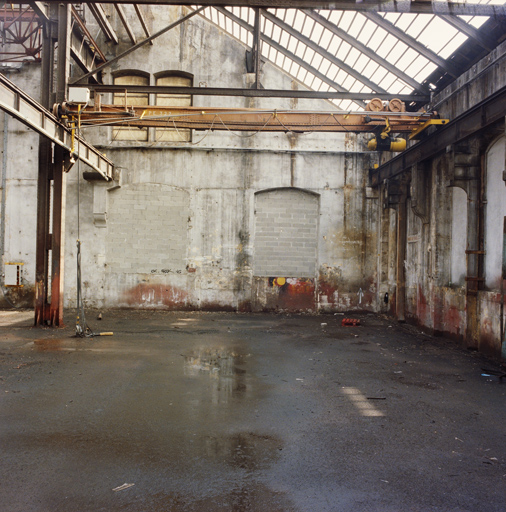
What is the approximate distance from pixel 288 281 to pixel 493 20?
9981 millimetres

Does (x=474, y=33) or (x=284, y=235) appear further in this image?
(x=284, y=235)

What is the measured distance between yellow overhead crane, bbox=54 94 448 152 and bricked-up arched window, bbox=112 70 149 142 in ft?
16.1

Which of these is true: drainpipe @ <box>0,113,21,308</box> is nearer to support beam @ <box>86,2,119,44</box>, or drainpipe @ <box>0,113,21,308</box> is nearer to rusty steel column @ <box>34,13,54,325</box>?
support beam @ <box>86,2,119,44</box>

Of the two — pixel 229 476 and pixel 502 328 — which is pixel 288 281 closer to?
pixel 502 328

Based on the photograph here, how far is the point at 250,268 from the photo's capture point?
1559 cm

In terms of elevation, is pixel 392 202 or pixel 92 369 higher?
pixel 392 202

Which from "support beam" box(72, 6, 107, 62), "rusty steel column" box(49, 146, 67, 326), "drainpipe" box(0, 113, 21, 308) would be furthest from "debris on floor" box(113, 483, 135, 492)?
"drainpipe" box(0, 113, 21, 308)

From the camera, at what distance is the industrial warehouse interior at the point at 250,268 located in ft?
12.7

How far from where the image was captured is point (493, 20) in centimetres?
827

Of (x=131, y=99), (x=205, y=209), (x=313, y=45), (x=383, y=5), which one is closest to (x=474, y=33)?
(x=383, y=5)

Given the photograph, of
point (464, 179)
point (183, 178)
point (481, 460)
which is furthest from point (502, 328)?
point (183, 178)

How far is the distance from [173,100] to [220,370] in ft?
39.3

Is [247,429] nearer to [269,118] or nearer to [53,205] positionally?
[269,118]

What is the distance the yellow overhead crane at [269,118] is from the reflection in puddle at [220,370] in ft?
19.3
